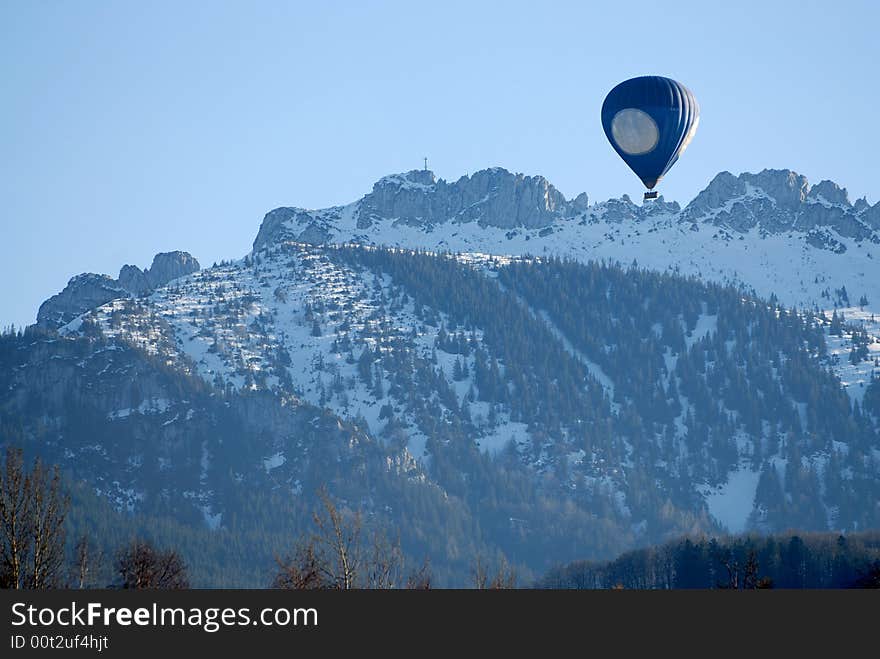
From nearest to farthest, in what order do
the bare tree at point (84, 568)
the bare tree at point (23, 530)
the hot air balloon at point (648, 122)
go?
1. the bare tree at point (23, 530)
2. the bare tree at point (84, 568)
3. the hot air balloon at point (648, 122)

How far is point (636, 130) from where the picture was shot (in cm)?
12550

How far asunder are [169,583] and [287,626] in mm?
52047

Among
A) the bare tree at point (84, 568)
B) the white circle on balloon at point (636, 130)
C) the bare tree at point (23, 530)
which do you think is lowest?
the bare tree at point (23, 530)

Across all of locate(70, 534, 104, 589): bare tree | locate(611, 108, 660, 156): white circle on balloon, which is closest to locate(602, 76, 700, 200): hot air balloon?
locate(611, 108, 660, 156): white circle on balloon

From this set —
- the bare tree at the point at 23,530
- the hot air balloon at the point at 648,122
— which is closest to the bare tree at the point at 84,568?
the bare tree at the point at 23,530

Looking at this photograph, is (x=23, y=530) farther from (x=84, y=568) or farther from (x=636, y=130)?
(x=636, y=130)

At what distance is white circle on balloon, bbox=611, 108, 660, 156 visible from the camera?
4924 inches

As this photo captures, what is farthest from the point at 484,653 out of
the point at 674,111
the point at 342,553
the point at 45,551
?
the point at 674,111

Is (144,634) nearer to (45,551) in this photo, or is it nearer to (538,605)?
(538,605)

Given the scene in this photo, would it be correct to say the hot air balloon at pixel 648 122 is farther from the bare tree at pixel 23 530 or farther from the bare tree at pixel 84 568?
the bare tree at pixel 23 530

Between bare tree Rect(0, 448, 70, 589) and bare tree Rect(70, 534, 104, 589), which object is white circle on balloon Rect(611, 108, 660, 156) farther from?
bare tree Rect(0, 448, 70, 589)

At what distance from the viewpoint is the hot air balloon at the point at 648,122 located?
4924 inches

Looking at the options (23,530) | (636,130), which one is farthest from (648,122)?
(23,530)

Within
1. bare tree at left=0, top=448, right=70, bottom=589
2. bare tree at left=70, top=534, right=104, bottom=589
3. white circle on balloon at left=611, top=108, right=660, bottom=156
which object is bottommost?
bare tree at left=0, top=448, right=70, bottom=589
